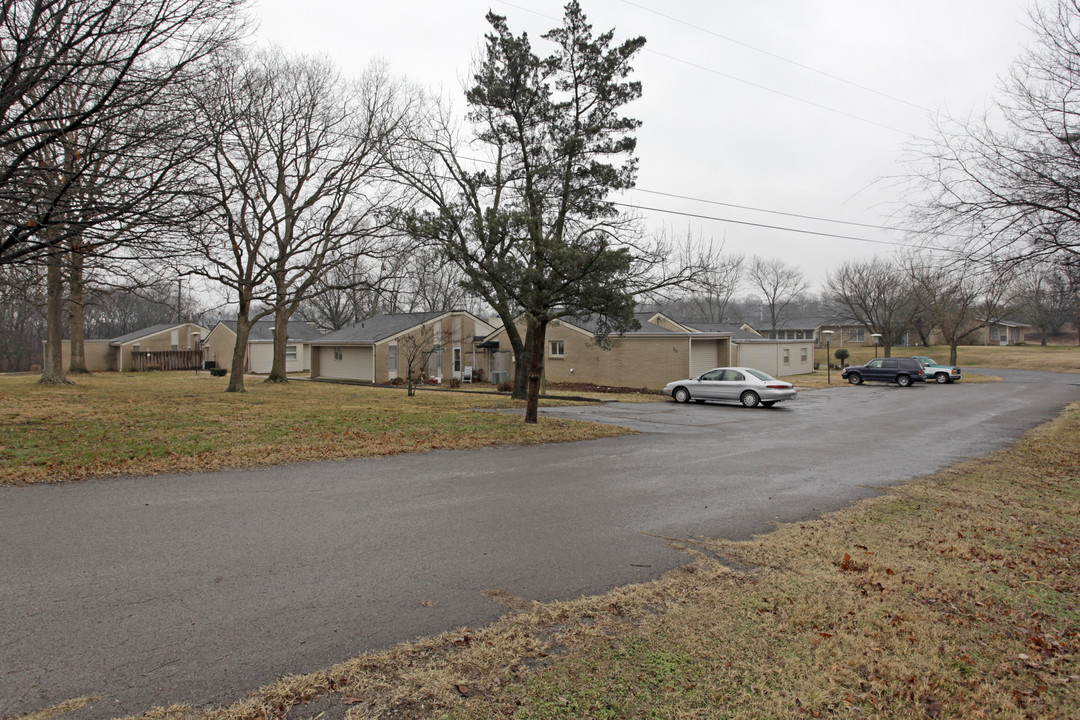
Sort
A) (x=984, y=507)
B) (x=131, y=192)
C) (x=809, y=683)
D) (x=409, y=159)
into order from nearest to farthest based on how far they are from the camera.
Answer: (x=809, y=683) < (x=984, y=507) < (x=131, y=192) < (x=409, y=159)

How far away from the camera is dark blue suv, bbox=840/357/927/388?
37.8 m

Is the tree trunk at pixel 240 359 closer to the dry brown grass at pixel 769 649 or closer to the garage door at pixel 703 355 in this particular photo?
the garage door at pixel 703 355

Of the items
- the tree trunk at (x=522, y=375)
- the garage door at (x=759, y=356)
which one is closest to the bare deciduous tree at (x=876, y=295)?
the garage door at (x=759, y=356)

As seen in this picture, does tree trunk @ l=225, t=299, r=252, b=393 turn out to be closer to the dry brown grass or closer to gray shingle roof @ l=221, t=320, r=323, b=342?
gray shingle roof @ l=221, t=320, r=323, b=342

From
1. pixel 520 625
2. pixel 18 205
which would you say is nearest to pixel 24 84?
pixel 18 205

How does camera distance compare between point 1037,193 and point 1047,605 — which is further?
point 1037,193

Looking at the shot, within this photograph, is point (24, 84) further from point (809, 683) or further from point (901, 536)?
point (901, 536)

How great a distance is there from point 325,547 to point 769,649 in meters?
3.87

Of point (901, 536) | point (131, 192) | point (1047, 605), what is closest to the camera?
point (1047, 605)

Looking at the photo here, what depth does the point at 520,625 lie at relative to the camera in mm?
4281

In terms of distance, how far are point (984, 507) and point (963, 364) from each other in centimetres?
5926

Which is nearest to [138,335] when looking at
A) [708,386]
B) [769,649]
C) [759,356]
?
[708,386]

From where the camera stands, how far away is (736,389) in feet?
81.0

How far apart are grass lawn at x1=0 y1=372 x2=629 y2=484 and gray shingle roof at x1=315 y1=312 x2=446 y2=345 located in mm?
17505
